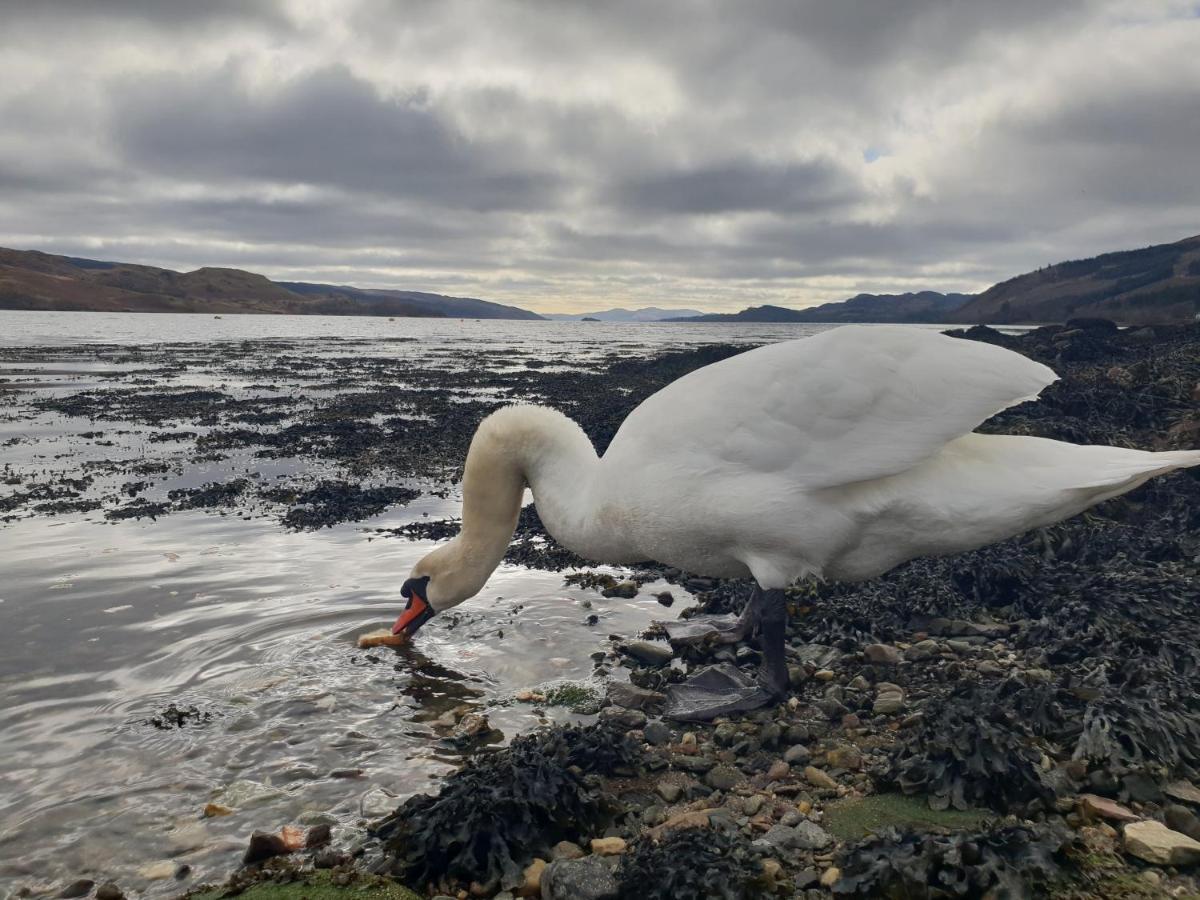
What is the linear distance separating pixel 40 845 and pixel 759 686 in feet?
14.3

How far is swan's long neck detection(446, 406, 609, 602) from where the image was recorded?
18.5ft

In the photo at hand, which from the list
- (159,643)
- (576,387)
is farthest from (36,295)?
(159,643)

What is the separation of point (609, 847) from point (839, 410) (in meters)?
2.85

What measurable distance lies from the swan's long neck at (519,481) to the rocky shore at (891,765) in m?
1.37

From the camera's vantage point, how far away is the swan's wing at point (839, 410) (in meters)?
4.95

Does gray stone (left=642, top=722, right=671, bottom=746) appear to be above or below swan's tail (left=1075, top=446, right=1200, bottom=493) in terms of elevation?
below

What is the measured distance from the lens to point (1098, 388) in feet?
42.3

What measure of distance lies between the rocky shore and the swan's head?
4.48 ft

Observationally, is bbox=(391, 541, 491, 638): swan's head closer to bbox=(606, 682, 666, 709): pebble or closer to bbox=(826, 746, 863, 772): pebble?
bbox=(606, 682, 666, 709): pebble

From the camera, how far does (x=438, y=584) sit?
20.7ft

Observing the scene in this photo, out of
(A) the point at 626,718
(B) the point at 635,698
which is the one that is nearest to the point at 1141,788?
(A) the point at 626,718

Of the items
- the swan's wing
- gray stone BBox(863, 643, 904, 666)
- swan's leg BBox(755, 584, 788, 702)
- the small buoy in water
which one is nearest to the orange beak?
the small buoy in water

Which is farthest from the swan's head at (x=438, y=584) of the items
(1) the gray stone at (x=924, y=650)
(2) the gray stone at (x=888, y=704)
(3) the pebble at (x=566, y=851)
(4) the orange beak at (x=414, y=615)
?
(1) the gray stone at (x=924, y=650)

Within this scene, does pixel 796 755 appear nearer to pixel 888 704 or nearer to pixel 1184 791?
pixel 888 704
